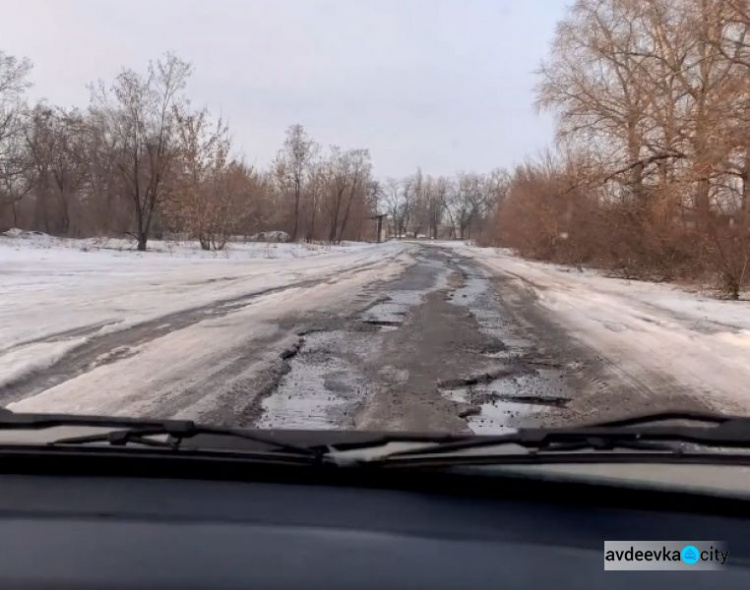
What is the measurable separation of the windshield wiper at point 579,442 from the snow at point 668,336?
3.35 metres

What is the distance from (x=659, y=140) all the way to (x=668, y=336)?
1712 cm

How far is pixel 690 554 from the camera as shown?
195 centimetres

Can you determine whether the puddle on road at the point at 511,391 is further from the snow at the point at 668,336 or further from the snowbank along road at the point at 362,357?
the snow at the point at 668,336

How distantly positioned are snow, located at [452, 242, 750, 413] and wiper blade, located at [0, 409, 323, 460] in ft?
14.2

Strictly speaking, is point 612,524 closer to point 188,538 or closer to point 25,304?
point 188,538

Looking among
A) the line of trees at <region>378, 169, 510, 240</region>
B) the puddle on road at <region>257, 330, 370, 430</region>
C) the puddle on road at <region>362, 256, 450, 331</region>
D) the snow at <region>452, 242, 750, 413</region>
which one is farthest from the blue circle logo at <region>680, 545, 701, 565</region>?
the line of trees at <region>378, 169, 510, 240</region>

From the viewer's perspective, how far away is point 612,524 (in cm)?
213

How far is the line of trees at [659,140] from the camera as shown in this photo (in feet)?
57.6

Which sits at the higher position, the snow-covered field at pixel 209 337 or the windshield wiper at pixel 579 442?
the windshield wiper at pixel 579 442

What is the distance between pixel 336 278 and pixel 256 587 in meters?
18.5

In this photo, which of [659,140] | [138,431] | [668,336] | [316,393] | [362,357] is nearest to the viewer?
[138,431]

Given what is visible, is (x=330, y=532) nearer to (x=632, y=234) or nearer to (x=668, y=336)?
(x=668, y=336)
